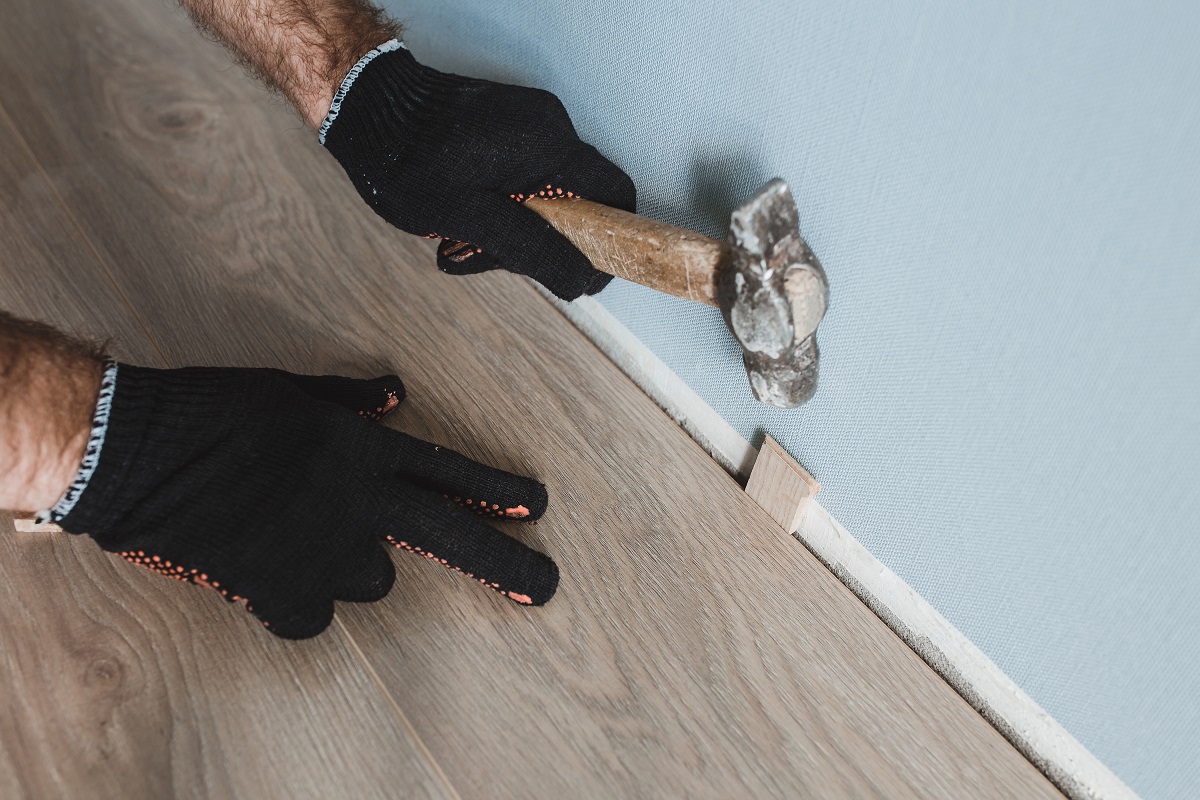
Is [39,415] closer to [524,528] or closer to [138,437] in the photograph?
[138,437]

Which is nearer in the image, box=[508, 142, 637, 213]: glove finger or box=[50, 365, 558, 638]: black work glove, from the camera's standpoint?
box=[50, 365, 558, 638]: black work glove

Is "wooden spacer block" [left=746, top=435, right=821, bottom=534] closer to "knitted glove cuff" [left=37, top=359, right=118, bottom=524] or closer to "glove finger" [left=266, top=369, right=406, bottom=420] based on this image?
"glove finger" [left=266, top=369, right=406, bottom=420]

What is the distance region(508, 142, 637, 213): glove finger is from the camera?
2.70 ft

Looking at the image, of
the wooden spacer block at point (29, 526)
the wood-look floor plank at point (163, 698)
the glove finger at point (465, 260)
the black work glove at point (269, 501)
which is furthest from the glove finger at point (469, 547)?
the wooden spacer block at point (29, 526)

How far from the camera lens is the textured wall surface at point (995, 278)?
1.68 feet

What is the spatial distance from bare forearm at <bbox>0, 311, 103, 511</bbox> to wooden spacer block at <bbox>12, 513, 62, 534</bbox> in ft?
0.54

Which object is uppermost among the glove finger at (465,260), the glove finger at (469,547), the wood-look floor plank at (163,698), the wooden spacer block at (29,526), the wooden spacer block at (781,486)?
the glove finger at (465,260)

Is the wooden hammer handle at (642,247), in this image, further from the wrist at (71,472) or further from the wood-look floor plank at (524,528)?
the wrist at (71,472)

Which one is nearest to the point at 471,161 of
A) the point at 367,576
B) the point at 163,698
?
the point at 367,576

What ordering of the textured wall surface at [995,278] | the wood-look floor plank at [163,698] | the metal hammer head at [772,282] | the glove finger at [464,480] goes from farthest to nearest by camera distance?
the glove finger at [464,480], the wood-look floor plank at [163,698], the metal hammer head at [772,282], the textured wall surface at [995,278]

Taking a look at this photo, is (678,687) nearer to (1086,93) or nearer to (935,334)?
(935,334)

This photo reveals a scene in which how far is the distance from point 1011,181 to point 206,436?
0.68m

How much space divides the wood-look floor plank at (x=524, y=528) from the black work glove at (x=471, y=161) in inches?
8.5

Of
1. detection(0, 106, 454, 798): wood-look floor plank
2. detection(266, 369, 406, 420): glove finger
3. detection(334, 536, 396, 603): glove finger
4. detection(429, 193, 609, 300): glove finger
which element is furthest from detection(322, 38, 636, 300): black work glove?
detection(0, 106, 454, 798): wood-look floor plank
